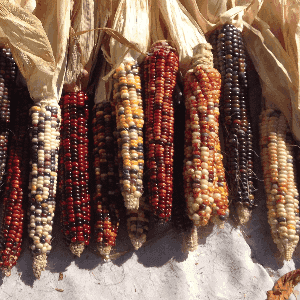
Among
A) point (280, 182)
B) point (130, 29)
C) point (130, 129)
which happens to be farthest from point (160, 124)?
point (280, 182)

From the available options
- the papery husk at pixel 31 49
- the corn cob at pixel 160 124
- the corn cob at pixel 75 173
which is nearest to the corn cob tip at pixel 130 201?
the corn cob at pixel 160 124

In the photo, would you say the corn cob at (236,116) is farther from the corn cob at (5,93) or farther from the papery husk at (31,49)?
the corn cob at (5,93)

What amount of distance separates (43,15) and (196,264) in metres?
2.62

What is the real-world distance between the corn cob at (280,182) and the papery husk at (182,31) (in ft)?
2.94

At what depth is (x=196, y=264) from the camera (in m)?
2.79

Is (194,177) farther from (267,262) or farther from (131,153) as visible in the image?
(267,262)

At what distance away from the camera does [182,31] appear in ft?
9.45

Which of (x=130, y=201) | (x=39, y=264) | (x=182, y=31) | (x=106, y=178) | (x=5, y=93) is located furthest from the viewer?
(x=182, y=31)

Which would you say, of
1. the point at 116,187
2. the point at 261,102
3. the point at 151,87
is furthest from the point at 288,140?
the point at 116,187

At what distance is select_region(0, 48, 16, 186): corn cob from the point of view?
8.89 feet

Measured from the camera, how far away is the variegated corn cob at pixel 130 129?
2459 mm

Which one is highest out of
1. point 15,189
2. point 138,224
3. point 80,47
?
point 80,47

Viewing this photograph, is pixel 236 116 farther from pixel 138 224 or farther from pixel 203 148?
pixel 138 224

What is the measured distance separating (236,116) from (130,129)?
3.24ft
